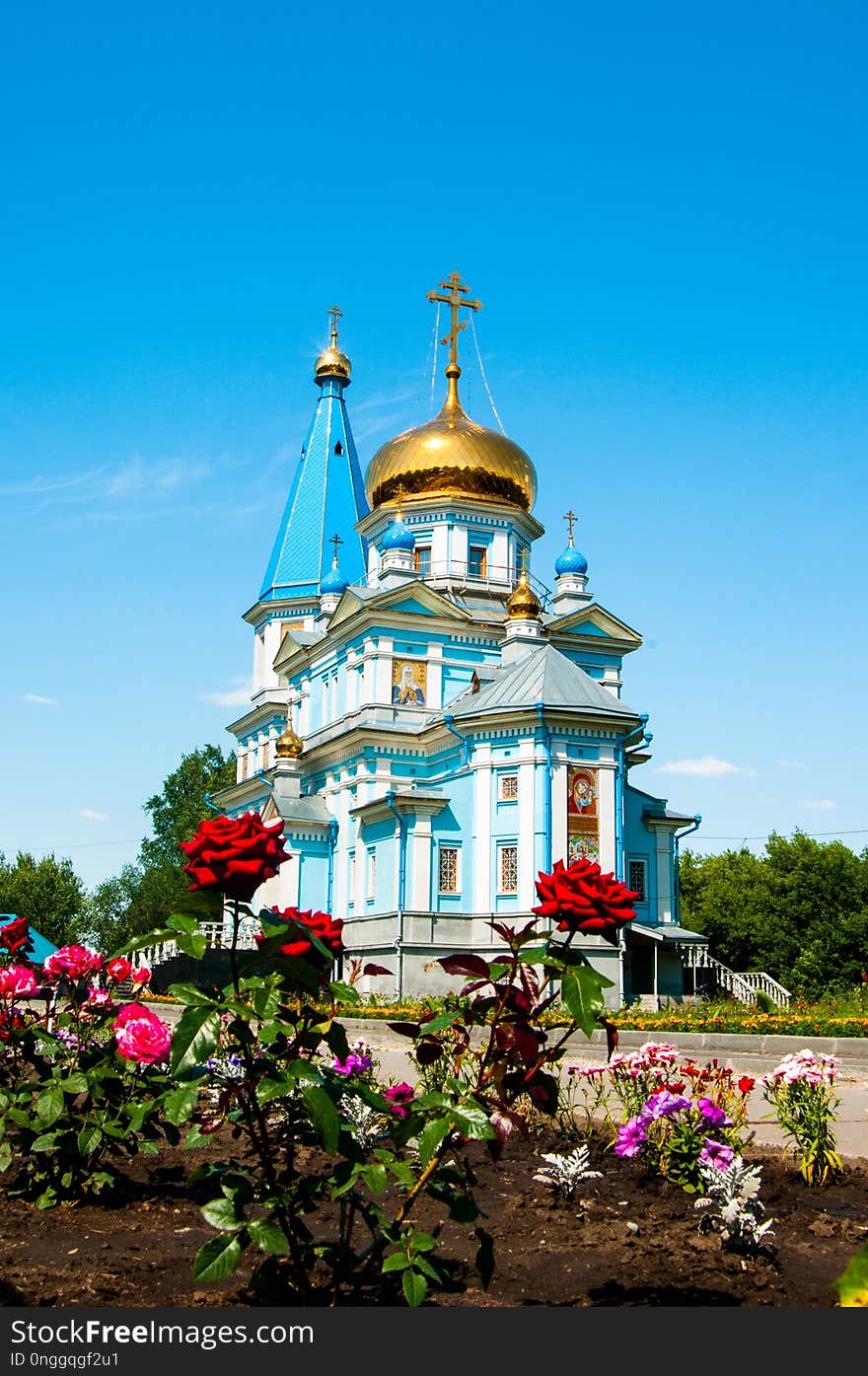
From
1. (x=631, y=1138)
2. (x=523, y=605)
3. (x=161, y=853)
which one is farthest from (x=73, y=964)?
(x=161, y=853)

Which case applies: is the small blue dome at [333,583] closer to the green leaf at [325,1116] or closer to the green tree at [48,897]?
the green tree at [48,897]

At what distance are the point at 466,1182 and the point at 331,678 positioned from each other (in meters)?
29.8

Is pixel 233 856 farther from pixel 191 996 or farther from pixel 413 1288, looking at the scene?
pixel 413 1288

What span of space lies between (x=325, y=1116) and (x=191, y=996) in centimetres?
49

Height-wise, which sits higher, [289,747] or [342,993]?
[289,747]

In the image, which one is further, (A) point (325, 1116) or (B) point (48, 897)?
(B) point (48, 897)

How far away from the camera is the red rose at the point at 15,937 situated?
690 centimetres

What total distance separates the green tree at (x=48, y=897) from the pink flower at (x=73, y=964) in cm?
4213

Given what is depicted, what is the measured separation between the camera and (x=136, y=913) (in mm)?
52906

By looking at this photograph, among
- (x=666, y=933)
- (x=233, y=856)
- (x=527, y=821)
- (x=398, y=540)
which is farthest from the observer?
(x=398, y=540)

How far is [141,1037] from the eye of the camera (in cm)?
481

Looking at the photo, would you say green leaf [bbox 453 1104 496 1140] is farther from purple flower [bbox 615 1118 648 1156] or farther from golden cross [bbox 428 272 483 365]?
golden cross [bbox 428 272 483 365]

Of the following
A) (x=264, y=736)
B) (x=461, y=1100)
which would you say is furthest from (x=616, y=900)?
(x=264, y=736)

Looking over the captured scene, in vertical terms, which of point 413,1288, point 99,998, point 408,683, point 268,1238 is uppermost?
point 408,683
